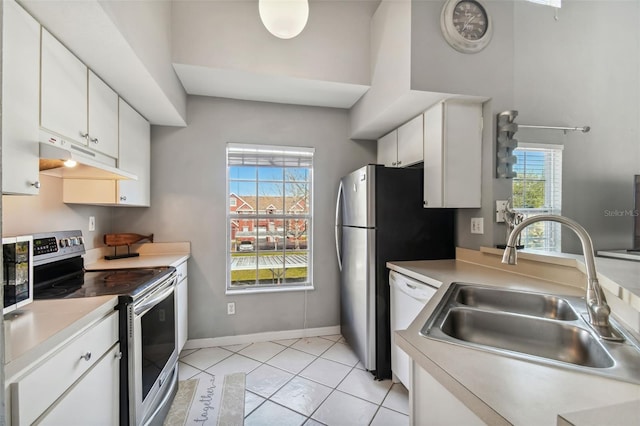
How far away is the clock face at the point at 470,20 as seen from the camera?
197 centimetres

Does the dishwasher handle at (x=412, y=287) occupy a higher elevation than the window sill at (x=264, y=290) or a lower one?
higher

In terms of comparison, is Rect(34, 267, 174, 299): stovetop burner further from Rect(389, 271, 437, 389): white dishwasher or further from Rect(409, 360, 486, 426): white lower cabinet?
Rect(389, 271, 437, 389): white dishwasher

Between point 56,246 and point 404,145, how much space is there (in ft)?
8.53

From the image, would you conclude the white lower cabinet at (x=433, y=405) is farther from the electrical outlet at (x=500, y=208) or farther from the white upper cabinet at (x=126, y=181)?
the white upper cabinet at (x=126, y=181)

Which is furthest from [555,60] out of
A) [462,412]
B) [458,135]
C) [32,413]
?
[32,413]

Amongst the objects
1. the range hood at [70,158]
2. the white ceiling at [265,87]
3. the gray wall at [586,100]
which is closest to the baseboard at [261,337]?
the range hood at [70,158]

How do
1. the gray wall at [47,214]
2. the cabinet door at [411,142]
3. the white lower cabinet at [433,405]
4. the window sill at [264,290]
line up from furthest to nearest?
the window sill at [264,290]
the cabinet door at [411,142]
the gray wall at [47,214]
the white lower cabinet at [433,405]

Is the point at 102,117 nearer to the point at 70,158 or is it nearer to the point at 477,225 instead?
the point at 70,158

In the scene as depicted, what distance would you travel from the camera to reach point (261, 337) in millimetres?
2883

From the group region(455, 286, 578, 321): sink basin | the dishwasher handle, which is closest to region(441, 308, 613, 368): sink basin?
region(455, 286, 578, 321): sink basin

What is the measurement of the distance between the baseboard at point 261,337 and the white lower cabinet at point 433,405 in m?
2.12

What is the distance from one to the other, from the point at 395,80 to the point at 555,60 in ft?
3.86

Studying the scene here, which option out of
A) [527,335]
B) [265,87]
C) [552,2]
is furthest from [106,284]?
[552,2]

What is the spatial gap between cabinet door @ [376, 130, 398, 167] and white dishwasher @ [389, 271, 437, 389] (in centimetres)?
117
